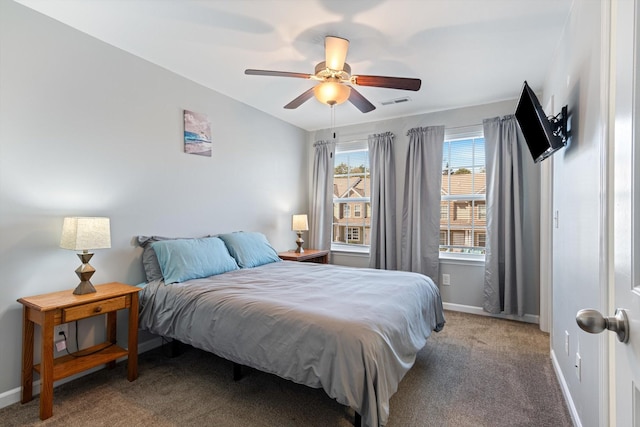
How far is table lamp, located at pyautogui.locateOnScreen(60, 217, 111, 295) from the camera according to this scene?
6.97ft

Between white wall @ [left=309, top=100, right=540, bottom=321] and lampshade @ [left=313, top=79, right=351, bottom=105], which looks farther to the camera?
white wall @ [left=309, top=100, right=540, bottom=321]

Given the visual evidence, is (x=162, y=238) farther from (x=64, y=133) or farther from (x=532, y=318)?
(x=532, y=318)

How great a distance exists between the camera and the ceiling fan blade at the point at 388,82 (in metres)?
2.30

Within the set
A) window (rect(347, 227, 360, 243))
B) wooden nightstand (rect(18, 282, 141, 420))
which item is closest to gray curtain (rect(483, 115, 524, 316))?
window (rect(347, 227, 360, 243))

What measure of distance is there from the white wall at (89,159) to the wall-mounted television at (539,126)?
2985 millimetres

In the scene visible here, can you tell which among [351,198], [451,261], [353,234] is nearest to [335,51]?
[351,198]

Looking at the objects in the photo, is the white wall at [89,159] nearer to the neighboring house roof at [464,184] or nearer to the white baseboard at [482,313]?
the neighboring house roof at [464,184]

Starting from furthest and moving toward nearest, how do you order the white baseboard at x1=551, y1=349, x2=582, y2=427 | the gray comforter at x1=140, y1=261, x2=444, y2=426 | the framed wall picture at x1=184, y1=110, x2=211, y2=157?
the framed wall picture at x1=184, y1=110, x2=211, y2=157, the white baseboard at x1=551, y1=349, x2=582, y2=427, the gray comforter at x1=140, y1=261, x2=444, y2=426

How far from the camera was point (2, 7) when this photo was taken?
81.1 inches

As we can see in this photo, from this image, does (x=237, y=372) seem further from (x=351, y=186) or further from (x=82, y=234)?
(x=351, y=186)

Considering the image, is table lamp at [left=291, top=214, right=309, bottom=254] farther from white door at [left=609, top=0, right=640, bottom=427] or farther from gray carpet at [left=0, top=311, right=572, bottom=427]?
white door at [left=609, top=0, right=640, bottom=427]

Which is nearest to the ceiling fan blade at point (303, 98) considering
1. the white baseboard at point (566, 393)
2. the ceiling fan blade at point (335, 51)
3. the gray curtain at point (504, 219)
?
the ceiling fan blade at point (335, 51)

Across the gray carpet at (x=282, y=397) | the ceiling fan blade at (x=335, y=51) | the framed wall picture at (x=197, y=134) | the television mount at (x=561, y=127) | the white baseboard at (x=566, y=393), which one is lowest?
the gray carpet at (x=282, y=397)

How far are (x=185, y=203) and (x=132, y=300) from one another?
3.81ft
